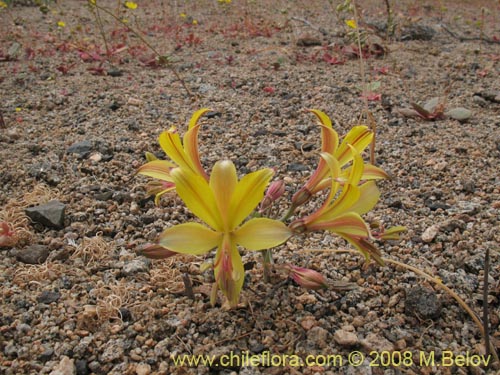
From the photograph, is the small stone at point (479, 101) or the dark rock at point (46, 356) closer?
the dark rock at point (46, 356)

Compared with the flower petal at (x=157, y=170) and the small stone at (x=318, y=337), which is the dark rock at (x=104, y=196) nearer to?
the flower petal at (x=157, y=170)

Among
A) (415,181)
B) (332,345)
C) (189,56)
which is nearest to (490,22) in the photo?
(189,56)

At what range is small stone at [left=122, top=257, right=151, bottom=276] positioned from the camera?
1.85 m

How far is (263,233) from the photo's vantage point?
3.96 ft

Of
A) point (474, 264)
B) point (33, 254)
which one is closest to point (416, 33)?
point (474, 264)

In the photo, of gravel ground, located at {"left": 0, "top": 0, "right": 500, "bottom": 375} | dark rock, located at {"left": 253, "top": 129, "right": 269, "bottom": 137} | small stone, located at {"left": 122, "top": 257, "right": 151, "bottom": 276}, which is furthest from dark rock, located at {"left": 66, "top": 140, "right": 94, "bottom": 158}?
small stone, located at {"left": 122, "top": 257, "right": 151, "bottom": 276}

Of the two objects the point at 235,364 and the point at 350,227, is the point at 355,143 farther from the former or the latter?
the point at 235,364

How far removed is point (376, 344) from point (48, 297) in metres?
1.19

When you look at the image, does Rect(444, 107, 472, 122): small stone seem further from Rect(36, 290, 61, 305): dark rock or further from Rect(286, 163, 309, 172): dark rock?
Rect(36, 290, 61, 305): dark rock

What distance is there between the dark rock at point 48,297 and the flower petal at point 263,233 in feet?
2.96

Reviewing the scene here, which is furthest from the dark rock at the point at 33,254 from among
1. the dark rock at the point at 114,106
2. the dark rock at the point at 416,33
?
the dark rock at the point at 416,33

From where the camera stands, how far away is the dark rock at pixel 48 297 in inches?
66.8

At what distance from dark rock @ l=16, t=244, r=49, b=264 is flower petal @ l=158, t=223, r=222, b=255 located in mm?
1023

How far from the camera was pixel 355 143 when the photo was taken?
4.67 feet
